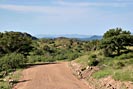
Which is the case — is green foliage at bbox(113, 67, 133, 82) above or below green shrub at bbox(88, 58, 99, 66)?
above

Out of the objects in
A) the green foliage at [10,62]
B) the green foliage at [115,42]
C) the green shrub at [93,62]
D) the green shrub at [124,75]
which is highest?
the green foliage at [115,42]

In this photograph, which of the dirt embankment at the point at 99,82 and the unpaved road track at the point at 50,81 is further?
the unpaved road track at the point at 50,81

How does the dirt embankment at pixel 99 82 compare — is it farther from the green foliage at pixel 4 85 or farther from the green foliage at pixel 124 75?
the green foliage at pixel 4 85

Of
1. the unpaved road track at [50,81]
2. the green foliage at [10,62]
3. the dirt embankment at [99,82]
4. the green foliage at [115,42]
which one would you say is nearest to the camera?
the dirt embankment at [99,82]

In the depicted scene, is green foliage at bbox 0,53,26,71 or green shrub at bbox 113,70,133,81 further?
green foliage at bbox 0,53,26,71

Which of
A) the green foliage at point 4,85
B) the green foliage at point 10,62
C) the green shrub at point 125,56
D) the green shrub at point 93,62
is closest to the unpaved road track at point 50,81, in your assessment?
the green foliage at point 4,85

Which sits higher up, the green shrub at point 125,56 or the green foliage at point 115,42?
the green foliage at point 115,42

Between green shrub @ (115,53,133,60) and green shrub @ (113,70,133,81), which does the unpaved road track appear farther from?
green shrub @ (115,53,133,60)

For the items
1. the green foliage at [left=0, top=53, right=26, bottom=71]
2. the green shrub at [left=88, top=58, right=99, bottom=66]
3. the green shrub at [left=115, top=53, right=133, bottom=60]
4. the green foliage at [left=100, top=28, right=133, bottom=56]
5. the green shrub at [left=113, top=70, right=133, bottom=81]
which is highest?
the green foliage at [left=100, top=28, right=133, bottom=56]

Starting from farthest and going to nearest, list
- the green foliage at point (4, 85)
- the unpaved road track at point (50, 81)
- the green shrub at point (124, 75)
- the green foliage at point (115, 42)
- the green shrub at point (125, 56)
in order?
the green foliage at point (115, 42)
the green shrub at point (125, 56)
the unpaved road track at point (50, 81)
the green foliage at point (4, 85)
the green shrub at point (124, 75)

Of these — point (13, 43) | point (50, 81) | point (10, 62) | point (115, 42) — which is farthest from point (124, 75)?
point (13, 43)

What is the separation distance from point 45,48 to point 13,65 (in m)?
39.2

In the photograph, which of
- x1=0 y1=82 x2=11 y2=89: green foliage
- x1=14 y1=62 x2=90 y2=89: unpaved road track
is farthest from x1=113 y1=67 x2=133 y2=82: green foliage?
x1=0 y1=82 x2=11 y2=89: green foliage

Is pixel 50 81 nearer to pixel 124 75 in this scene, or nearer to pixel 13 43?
pixel 124 75
